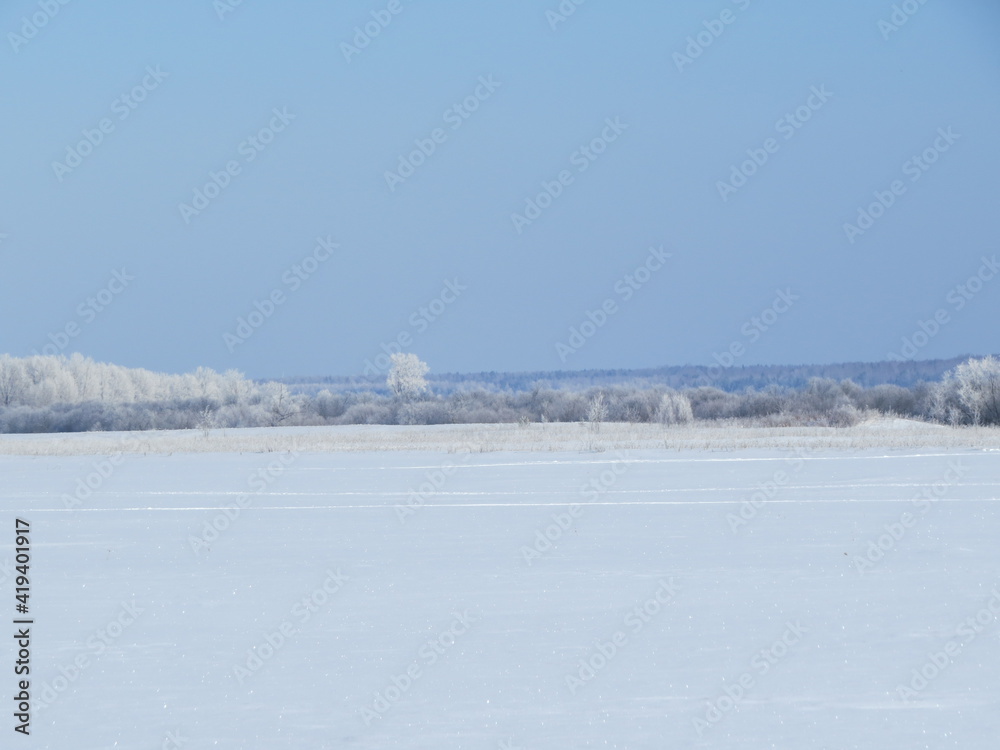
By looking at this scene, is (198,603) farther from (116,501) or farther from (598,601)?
(116,501)

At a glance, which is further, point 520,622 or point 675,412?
point 675,412

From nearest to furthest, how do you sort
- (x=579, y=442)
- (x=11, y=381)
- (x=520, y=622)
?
1. (x=520, y=622)
2. (x=579, y=442)
3. (x=11, y=381)

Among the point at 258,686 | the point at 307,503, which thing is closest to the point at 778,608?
the point at 258,686

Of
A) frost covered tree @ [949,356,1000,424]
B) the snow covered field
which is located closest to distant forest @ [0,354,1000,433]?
frost covered tree @ [949,356,1000,424]

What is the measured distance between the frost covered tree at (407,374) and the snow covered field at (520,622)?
5970 centimetres

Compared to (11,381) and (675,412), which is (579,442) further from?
(11,381)

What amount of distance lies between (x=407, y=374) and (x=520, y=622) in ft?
227

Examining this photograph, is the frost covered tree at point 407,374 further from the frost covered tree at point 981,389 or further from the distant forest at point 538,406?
the frost covered tree at point 981,389

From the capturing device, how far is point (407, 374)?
7644cm

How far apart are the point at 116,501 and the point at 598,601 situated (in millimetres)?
11032

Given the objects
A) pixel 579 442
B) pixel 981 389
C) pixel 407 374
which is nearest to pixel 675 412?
pixel 981 389

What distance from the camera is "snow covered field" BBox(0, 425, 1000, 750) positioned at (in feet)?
18.0

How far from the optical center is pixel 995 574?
897 centimetres

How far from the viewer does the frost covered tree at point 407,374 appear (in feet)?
249
